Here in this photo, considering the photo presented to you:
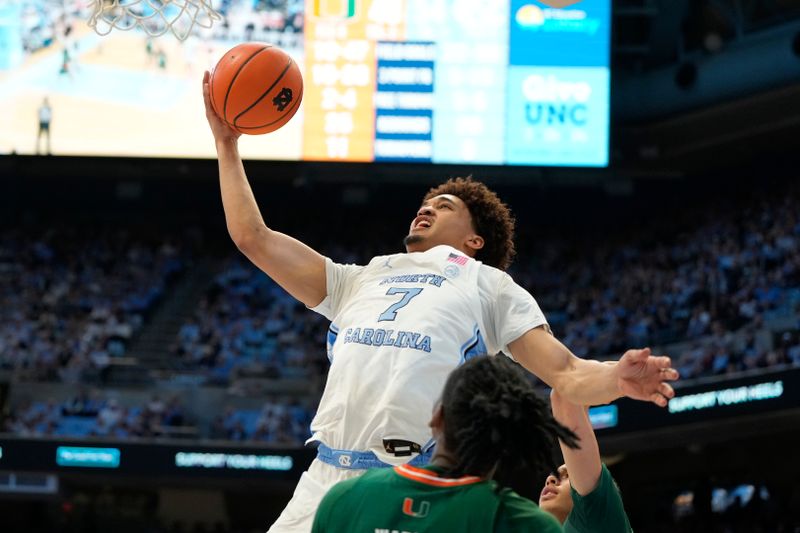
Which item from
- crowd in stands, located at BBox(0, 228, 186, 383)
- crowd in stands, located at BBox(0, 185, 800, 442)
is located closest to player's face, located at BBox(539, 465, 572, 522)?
crowd in stands, located at BBox(0, 185, 800, 442)

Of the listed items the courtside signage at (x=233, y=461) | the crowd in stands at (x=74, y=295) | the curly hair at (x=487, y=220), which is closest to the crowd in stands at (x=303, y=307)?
the crowd in stands at (x=74, y=295)

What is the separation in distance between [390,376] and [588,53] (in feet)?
56.2

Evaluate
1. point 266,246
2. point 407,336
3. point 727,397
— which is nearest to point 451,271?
point 407,336

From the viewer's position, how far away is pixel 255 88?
14.0 ft

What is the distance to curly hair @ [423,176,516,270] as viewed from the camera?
427cm

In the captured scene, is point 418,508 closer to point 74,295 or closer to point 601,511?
point 601,511

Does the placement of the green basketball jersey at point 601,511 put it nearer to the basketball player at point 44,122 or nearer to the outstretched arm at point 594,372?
the outstretched arm at point 594,372

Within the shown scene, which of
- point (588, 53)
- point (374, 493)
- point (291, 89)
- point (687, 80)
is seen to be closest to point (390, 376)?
point (374, 493)

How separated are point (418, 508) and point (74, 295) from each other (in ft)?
68.1

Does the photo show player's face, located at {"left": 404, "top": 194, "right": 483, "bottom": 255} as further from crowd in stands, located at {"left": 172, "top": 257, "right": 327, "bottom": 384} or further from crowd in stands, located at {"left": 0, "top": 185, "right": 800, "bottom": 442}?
crowd in stands, located at {"left": 172, "top": 257, "right": 327, "bottom": 384}

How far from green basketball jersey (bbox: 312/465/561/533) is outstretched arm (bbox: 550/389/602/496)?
1.42 metres

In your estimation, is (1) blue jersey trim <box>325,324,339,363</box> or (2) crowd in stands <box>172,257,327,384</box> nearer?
(1) blue jersey trim <box>325,324,339,363</box>

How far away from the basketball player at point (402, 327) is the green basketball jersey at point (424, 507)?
601 mm

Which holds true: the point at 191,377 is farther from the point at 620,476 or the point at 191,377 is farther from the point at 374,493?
the point at 374,493
